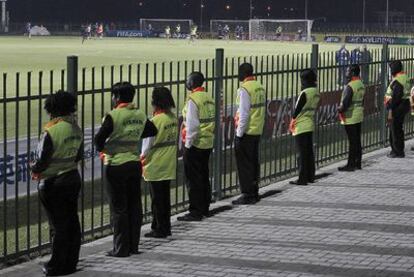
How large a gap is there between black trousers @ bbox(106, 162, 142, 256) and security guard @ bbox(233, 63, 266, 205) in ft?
8.81

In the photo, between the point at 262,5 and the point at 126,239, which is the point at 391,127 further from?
the point at 262,5

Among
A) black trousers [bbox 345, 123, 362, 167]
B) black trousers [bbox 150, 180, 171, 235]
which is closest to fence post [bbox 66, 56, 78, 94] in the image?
black trousers [bbox 150, 180, 171, 235]

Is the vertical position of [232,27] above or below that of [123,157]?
above

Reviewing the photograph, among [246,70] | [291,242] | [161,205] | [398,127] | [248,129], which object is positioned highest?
[246,70]

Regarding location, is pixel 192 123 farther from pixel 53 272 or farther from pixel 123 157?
pixel 53 272

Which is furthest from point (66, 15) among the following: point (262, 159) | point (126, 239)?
point (126, 239)

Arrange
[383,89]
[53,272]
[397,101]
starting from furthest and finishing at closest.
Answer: [383,89] → [397,101] → [53,272]

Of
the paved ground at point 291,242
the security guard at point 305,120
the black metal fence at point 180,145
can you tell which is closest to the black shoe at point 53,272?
the paved ground at point 291,242

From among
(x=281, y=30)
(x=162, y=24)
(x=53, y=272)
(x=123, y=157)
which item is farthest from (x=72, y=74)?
(x=162, y=24)

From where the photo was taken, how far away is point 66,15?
106062mm

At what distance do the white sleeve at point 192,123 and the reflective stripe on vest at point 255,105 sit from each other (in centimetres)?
117

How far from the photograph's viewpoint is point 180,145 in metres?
12.9

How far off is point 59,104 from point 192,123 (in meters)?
2.50

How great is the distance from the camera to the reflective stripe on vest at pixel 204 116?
955 cm
